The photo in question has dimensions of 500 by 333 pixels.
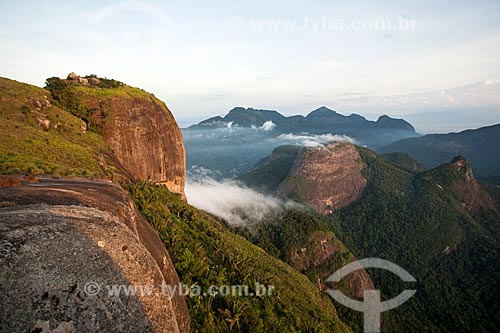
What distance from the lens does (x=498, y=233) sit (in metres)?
150

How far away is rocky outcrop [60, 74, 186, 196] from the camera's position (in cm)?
3806

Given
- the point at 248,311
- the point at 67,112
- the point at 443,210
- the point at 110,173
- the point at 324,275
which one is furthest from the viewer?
the point at 443,210

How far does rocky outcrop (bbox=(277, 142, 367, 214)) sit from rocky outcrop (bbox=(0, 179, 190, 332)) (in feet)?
473

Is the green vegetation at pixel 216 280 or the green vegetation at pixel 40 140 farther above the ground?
the green vegetation at pixel 40 140

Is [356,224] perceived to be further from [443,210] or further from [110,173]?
[110,173]

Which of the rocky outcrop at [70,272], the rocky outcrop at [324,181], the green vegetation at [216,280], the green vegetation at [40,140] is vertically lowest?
the rocky outcrop at [324,181]

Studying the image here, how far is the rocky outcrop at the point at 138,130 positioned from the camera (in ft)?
125

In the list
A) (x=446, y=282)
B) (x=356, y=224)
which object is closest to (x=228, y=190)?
(x=356, y=224)

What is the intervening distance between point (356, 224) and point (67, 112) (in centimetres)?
13964

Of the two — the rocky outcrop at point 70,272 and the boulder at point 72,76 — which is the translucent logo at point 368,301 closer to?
the boulder at point 72,76

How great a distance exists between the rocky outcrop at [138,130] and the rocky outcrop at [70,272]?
28266mm

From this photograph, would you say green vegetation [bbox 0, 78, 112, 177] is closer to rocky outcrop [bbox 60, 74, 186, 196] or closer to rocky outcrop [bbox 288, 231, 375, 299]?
rocky outcrop [bbox 60, 74, 186, 196]

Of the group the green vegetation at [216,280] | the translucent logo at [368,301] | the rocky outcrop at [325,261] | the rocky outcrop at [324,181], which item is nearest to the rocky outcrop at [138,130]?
the green vegetation at [216,280]

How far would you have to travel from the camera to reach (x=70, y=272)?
27.4 ft
